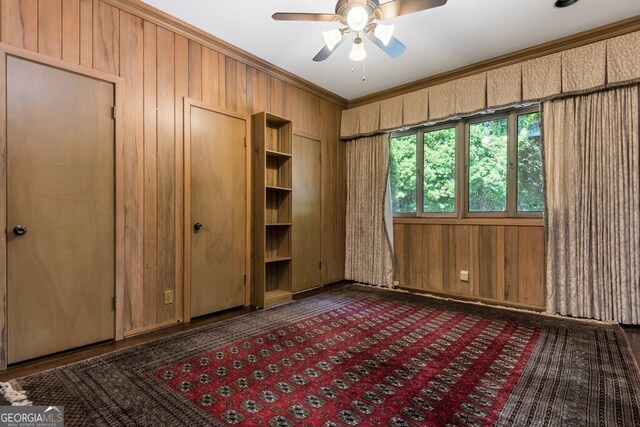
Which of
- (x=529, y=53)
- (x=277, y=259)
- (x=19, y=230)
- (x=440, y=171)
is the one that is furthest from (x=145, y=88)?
(x=529, y=53)

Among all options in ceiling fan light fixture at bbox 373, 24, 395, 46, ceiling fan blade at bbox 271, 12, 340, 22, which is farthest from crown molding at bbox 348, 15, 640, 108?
ceiling fan blade at bbox 271, 12, 340, 22

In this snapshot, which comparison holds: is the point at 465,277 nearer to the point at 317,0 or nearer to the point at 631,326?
the point at 631,326

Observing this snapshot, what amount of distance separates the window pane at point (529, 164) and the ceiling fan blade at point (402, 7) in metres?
2.17

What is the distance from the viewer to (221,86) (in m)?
3.30

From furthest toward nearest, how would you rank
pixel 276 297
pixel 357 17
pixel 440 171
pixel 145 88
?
1. pixel 440 171
2. pixel 276 297
3. pixel 145 88
4. pixel 357 17

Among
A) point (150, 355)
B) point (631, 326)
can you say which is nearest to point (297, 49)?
point (150, 355)

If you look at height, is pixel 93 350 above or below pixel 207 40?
below

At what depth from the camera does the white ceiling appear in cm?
263

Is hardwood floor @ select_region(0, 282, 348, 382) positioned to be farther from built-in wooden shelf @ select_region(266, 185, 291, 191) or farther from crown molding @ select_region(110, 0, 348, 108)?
crown molding @ select_region(110, 0, 348, 108)

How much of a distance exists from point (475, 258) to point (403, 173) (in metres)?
1.49

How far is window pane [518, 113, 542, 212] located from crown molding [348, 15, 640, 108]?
630 millimetres

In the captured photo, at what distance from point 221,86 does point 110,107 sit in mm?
1130

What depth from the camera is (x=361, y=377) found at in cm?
194

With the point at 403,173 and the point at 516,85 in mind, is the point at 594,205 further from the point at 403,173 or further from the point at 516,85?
the point at 403,173
